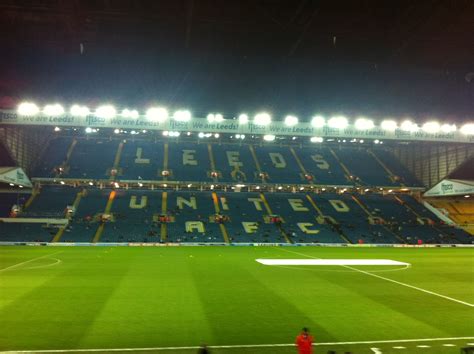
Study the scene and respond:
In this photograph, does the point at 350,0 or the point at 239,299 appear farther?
the point at 239,299

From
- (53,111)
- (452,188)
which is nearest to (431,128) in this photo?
(452,188)

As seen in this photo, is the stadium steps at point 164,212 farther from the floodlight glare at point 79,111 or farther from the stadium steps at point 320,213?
the stadium steps at point 320,213

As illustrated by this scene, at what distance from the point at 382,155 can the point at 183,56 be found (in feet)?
182

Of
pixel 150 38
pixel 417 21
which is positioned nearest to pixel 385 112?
pixel 417 21

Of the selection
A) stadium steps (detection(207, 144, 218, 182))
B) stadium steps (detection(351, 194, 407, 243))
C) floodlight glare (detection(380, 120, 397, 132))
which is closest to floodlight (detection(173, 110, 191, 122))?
floodlight glare (detection(380, 120, 397, 132))

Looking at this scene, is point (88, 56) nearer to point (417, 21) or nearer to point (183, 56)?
point (183, 56)

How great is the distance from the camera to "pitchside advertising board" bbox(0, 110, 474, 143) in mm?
32031

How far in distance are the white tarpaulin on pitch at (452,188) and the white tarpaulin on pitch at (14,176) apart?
53066 millimetres

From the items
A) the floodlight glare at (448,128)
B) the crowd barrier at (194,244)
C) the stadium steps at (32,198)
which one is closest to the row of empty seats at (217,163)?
the stadium steps at (32,198)

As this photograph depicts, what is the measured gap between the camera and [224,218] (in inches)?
1817

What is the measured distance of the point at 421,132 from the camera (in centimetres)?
3744

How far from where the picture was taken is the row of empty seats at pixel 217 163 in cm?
5138

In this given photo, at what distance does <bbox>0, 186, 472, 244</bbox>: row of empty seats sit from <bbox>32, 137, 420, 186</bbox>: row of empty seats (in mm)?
2356

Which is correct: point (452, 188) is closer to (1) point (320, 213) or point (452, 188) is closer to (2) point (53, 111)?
(1) point (320, 213)
